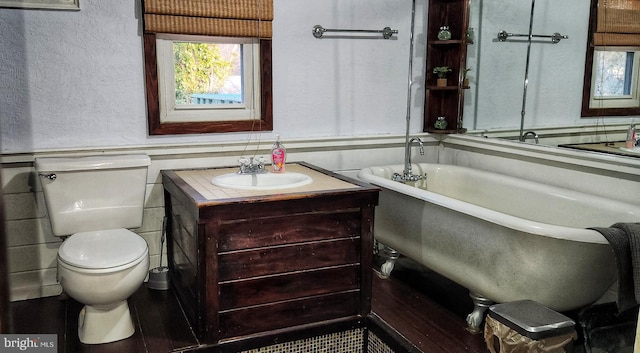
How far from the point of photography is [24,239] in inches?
120

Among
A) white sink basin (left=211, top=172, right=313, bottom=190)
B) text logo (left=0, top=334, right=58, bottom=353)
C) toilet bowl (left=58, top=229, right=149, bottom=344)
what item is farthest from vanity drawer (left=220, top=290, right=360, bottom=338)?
text logo (left=0, top=334, right=58, bottom=353)

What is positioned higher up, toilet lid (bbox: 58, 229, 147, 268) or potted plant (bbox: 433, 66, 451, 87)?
potted plant (bbox: 433, 66, 451, 87)

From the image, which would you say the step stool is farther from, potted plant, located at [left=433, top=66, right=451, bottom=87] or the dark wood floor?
potted plant, located at [left=433, top=66, right=451, bottom=87]

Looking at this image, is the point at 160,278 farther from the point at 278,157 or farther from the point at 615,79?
the point at 615,79

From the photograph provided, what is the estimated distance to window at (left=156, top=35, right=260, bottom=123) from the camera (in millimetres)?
3236

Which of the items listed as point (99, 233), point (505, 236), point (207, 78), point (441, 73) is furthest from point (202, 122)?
point (505, 236)

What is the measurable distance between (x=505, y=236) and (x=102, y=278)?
1785 millimetres

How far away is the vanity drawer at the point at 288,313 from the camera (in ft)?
8.60

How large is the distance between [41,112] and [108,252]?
923mm

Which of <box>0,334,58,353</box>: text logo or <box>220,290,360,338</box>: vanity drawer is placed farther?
<box>220,290,360,338</box>: vanity drawer

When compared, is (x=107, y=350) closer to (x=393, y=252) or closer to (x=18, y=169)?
(x=18, y=169)

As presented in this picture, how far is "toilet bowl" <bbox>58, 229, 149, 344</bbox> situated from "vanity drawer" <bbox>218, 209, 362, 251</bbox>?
0.43m

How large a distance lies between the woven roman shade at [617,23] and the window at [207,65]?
1.83m

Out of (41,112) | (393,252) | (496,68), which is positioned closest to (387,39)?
(496,68)
